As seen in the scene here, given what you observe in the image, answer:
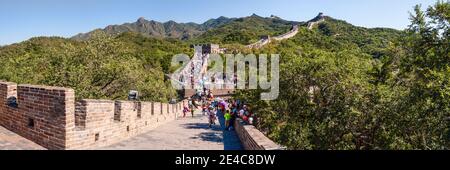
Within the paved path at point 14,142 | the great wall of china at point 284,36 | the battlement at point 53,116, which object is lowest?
the paved path at point 14,142

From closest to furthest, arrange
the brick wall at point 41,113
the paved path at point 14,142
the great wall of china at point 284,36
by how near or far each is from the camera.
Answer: the paved path at point 14,142 < the brick wall at point 41,113 < the great wall of china at point 284,36

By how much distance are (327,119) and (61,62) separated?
15.8m

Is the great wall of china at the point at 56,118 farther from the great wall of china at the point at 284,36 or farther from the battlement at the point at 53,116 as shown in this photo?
the great wall of china at the point at 284,36

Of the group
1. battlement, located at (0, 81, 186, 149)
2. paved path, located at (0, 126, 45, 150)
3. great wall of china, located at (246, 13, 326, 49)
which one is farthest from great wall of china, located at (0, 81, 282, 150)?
great wall of china, located at (246, 13, 326, 49)

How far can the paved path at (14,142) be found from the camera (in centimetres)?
643

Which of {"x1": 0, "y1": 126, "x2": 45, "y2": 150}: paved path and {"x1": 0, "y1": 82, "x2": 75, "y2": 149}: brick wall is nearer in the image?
{"x1": 0, "y1": 126, "x2": 45, "y2": 150}: paved path

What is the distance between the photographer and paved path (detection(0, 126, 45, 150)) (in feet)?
21.1

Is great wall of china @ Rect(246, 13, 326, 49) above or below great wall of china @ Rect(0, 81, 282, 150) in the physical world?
above

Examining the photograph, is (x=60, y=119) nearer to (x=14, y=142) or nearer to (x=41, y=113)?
(x=41, y=113)

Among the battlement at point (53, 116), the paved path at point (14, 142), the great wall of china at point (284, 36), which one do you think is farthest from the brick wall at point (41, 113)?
the great wall of china at point (284, 36)

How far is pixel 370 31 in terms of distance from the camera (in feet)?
448

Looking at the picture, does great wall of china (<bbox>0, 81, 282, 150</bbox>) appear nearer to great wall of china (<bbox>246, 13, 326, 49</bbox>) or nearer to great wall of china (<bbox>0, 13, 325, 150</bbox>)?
great wall of china (<bbox>0, 13, 325, 150</bbox>)

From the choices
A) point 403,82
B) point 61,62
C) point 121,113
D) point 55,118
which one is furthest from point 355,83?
point 61,62

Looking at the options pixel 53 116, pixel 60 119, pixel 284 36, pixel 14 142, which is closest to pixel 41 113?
pixel 53 116
